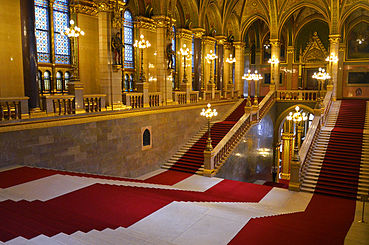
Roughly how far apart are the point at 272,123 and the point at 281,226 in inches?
646

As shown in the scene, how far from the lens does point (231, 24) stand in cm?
2550

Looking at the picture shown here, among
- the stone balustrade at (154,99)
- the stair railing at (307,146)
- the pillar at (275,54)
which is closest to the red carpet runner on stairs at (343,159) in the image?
the stair railing at (307,146)

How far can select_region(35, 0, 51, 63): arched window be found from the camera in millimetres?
13438

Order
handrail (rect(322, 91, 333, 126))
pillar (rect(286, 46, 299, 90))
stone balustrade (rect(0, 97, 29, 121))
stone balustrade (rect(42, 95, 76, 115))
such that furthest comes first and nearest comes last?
pillar (rect(286, 46, 299, 90)) < handrail (rect(322, 91, 333, 126)) < stone balustrade (rect(42, 95, 76, 115)) < stone balustrade (rect(0, 97, 29, 121))

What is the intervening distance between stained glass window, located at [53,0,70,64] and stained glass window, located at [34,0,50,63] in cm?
40

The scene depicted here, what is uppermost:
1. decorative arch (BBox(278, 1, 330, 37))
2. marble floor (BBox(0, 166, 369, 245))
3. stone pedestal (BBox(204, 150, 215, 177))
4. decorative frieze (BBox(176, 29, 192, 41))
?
decorative arch (BBox(278, 1, 330, 37))

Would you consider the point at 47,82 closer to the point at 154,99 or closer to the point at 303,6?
the point at 154,99

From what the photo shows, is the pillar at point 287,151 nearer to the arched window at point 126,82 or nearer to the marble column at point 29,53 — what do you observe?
the arched window at point 126,82

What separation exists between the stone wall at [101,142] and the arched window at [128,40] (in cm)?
412

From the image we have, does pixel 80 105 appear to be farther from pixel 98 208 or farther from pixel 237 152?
pixel 237 152

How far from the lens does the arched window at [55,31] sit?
13508 millimetres

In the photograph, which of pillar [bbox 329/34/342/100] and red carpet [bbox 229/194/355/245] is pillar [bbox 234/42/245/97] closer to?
pillar [bbox 329/34/342/100]

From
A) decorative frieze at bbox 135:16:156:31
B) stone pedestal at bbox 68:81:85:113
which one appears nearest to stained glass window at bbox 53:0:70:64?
stone pedestal at bbox 68:81:85:113

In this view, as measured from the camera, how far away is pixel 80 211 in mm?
6277
